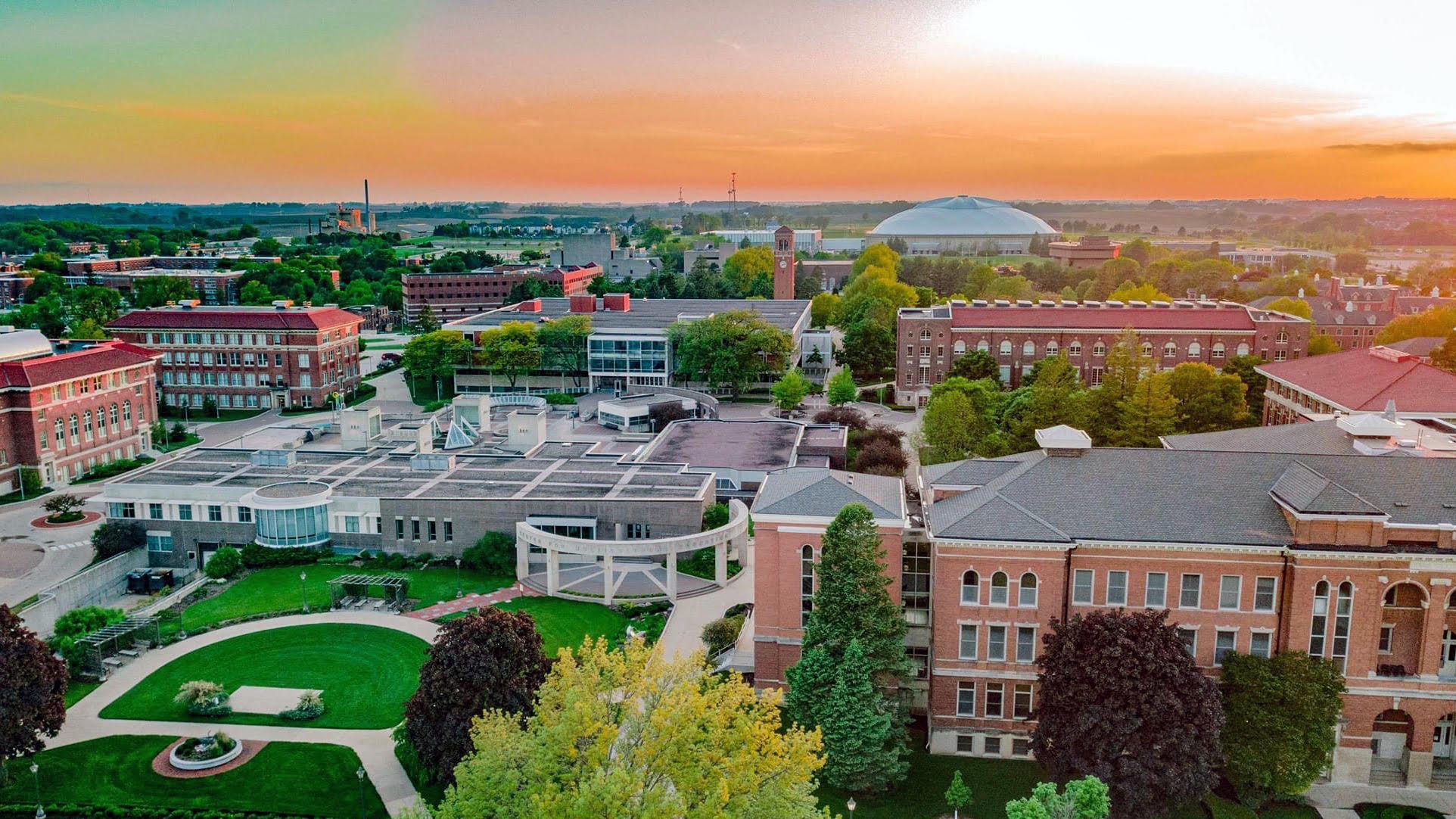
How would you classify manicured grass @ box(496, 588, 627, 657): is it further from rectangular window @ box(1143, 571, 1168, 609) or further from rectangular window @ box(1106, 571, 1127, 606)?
rectangular window @ box(1143, 571, 1168, 609)

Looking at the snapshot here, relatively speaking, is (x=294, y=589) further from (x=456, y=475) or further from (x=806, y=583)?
(x=806, y=583)

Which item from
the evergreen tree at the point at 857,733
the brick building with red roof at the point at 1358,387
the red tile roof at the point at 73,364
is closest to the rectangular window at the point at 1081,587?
the evergreen tree at the point at 857,733

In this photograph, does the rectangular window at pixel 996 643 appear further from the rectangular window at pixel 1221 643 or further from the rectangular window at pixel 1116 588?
the rectangular window at pixel 1221 643

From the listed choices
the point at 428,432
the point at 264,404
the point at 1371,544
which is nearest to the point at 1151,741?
the point at 1371,544

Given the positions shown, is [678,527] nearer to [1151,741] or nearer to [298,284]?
[1151,741]

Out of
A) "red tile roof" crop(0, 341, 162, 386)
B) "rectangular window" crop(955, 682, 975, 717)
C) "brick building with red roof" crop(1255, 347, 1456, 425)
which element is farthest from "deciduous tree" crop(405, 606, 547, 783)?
"red tile roof" crop(0, 341, 162, 386)
